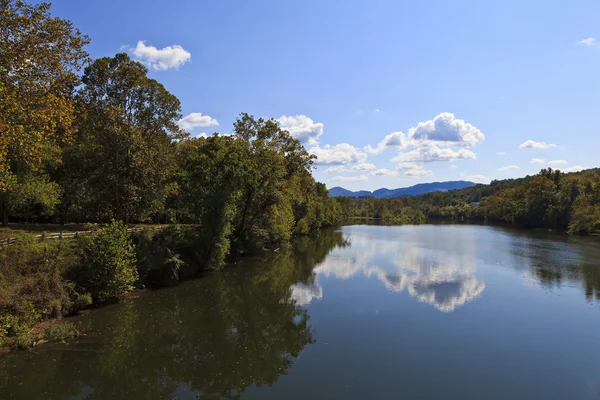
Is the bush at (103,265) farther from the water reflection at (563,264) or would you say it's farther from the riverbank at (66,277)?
the water reflection at (563,264)

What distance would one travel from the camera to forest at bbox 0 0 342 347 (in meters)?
14.4

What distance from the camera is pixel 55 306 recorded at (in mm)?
19281

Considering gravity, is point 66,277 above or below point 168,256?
below

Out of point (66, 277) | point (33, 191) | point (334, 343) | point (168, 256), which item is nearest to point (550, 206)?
point (334, 343)

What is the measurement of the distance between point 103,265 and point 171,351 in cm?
851

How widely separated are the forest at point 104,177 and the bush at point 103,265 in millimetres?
65

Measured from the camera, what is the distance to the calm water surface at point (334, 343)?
13.7 metres

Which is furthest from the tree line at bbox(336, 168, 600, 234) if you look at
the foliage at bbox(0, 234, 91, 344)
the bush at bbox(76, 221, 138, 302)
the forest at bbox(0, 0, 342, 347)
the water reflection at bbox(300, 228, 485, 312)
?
the foliage at bbox(0, 234, 91, 344)

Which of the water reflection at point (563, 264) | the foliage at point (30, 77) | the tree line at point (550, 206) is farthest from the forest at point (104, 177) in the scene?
the tree line at point (550, 206)

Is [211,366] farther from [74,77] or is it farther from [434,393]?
[74,77]

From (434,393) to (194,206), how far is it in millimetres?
25908

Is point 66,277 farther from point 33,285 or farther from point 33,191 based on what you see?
point 33,191

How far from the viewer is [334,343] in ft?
59.0

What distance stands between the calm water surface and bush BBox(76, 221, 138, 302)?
130 centimetres
